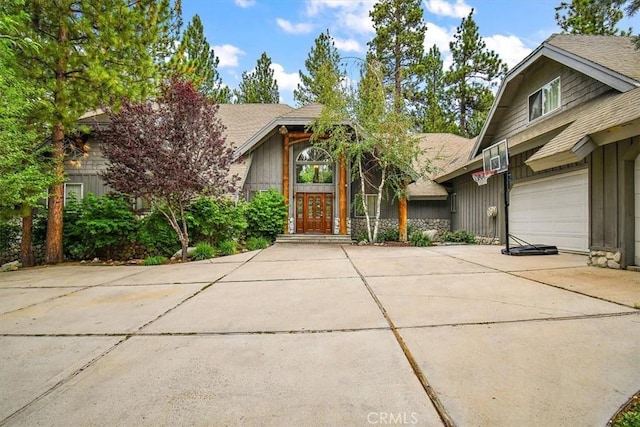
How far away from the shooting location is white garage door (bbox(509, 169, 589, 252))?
293 inches

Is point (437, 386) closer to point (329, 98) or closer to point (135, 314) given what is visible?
point (135, 314)

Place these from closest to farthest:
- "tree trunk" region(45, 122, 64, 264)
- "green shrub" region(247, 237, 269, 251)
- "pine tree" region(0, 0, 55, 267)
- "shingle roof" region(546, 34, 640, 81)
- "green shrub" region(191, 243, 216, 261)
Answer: "pine tree" region(0, 0, 55, 267)
"shingle roof" region(546, 34, 640, 81)
"green shrub" region(191, 243, 216, 261)
"tree trunk" region(45, 122, 64, 264)
"green shrub" region(247, 237, 269, 251)

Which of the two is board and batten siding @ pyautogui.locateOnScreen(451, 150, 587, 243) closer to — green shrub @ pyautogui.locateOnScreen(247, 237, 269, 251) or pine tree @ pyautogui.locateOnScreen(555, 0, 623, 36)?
green shrub @ pyautogui.locateOnScreen(247, 237, 269, 251)

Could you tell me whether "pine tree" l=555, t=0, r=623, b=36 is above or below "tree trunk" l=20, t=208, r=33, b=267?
above

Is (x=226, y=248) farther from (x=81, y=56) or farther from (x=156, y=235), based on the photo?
(x=81, y=56)

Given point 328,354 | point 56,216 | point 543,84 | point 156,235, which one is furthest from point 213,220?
point 543,84

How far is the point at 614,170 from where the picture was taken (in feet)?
19.1

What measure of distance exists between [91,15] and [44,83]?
6.88 ft

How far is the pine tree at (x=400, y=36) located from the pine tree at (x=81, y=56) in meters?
16.2

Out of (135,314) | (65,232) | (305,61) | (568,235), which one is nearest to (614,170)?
(568,235)

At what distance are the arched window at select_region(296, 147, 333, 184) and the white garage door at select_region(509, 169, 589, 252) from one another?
7.12 m

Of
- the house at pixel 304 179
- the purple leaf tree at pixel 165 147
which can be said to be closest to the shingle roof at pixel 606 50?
the house at pixel 304 179

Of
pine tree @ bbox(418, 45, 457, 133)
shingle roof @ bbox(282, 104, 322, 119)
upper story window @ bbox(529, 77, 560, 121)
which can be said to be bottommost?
upper story window @ bbox(529, 77, 560, 121)

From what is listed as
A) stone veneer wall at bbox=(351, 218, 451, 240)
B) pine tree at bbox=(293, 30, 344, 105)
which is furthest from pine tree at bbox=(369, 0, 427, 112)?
stone veneer wall at bbox=(351, 218, 451, 240)
